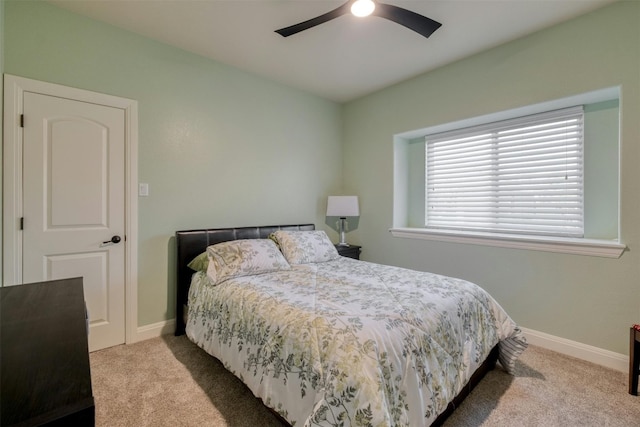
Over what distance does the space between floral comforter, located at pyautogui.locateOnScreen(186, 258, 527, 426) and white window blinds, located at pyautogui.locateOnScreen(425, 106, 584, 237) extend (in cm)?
127

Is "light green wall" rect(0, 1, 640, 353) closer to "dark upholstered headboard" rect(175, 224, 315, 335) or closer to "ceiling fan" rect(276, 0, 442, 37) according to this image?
"dark upholstered headboard" rect(175, 224, 315, 335)

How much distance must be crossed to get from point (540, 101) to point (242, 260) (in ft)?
9.27

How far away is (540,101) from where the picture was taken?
244 centimetres

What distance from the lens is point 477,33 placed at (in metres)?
2.46

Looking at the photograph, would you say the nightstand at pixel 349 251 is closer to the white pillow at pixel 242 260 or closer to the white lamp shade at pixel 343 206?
the white lamp shade at pixel 343 206

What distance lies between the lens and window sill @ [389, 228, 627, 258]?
2.16m

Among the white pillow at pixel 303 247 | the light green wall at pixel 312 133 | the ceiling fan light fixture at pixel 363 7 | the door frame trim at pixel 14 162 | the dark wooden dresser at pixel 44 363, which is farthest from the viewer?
the white pillow at pixel 303 247

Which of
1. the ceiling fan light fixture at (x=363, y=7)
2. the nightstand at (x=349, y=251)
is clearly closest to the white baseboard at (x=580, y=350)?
the nightstand at (x=349, y=251)

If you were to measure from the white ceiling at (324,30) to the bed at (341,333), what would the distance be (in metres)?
1.80

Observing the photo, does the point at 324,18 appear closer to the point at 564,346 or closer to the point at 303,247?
the point at 303,247

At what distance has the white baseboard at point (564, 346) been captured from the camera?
2127mm

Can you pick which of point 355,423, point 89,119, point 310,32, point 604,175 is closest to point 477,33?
point 310,32

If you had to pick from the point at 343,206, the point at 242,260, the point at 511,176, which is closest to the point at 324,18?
the point at 242,260

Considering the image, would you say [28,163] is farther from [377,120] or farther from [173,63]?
[377,120]
